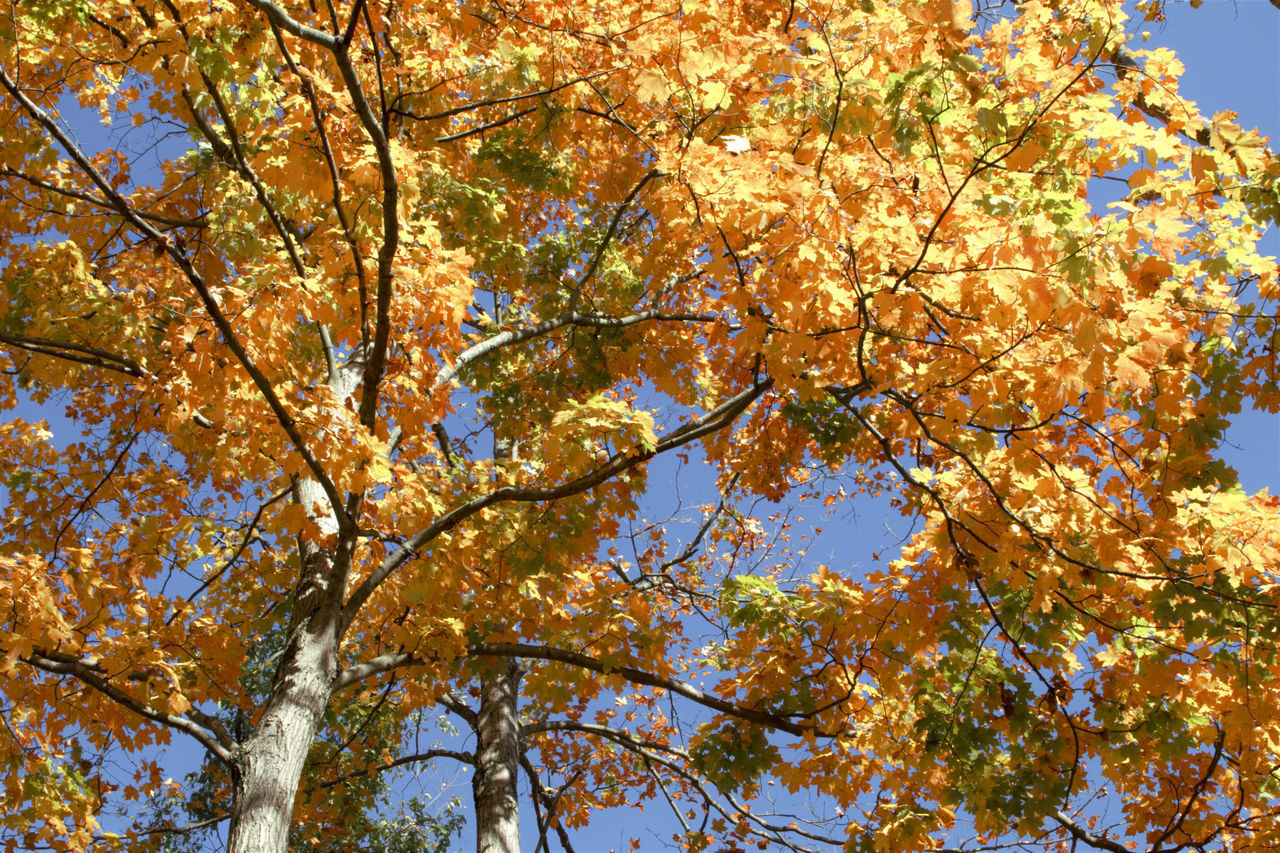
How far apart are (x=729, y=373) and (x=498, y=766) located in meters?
5.25

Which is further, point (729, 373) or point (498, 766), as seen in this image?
point (498, 766)

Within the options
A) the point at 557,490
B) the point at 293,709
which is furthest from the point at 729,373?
the point at 293,709

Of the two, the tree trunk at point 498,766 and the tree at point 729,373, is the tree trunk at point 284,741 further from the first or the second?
the tree trunk at point 498,766

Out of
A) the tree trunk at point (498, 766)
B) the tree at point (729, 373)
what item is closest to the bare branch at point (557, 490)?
the tree at point (729, 373)

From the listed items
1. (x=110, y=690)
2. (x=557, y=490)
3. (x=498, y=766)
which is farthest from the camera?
(x=498, y=766)

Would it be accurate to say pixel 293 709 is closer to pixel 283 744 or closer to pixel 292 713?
pixel 292 713

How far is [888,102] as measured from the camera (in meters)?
4.01

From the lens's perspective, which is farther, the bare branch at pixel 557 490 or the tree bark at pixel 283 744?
the bare branch at pixel 557 490

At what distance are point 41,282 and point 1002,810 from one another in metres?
8.33

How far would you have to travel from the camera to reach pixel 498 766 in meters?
9.51

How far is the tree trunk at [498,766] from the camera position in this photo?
8977 millimetres

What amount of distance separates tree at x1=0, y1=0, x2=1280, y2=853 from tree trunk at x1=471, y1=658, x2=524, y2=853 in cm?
140

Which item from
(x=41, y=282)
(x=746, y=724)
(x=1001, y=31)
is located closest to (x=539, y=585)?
(x=746, y=724)

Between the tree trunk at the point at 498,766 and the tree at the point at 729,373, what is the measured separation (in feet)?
4.59
